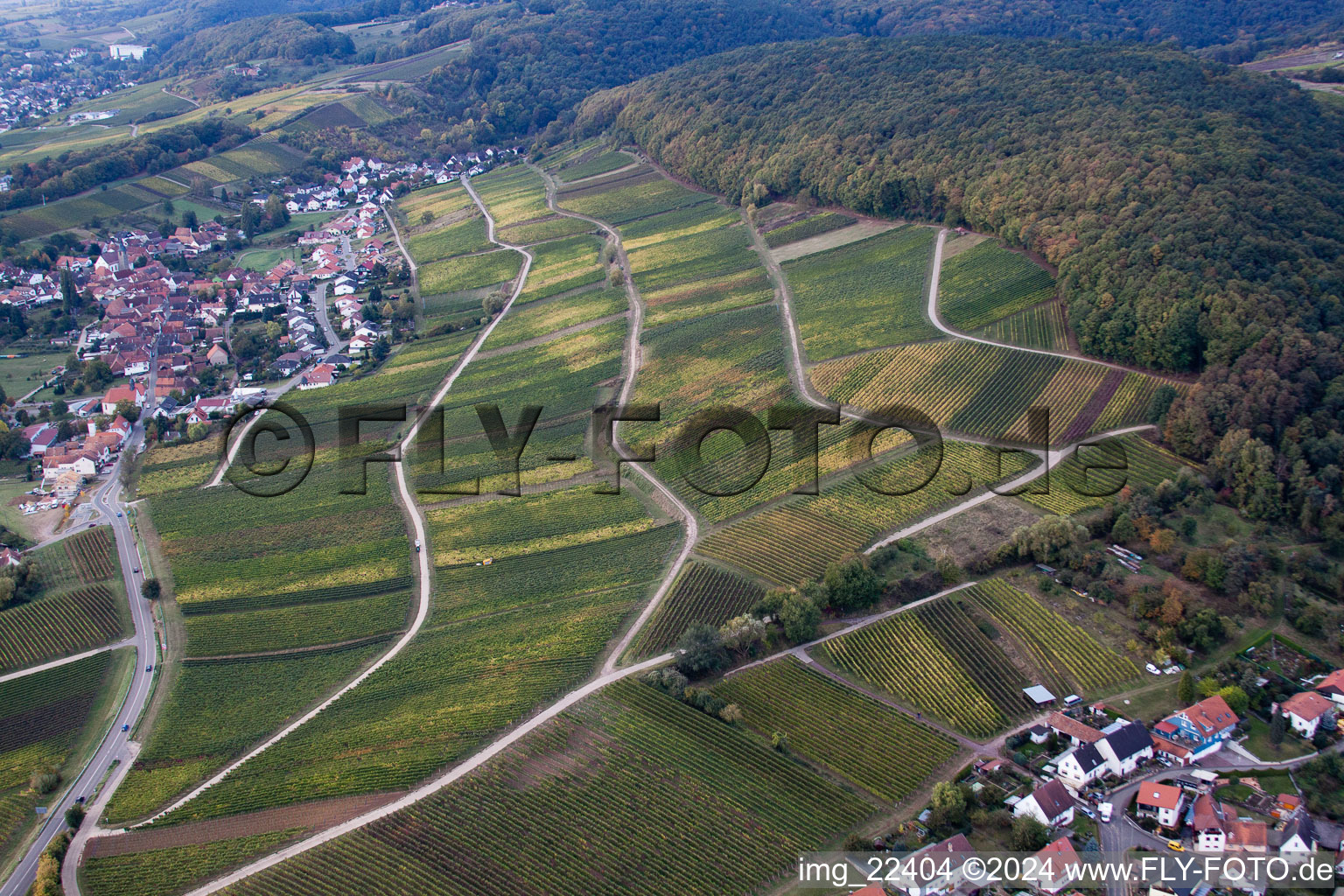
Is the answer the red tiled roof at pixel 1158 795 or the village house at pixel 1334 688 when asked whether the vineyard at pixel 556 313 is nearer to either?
the village house at pixel 1334 688

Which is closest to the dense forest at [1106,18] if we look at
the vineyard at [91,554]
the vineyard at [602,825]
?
the vineyard at [91,554]

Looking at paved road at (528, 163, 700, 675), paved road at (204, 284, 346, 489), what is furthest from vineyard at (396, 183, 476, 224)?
paved road at (204, 284, 346, 489)

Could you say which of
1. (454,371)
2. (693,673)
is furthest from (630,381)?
(693,673)

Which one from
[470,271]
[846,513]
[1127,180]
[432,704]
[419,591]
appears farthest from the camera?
[470,271]

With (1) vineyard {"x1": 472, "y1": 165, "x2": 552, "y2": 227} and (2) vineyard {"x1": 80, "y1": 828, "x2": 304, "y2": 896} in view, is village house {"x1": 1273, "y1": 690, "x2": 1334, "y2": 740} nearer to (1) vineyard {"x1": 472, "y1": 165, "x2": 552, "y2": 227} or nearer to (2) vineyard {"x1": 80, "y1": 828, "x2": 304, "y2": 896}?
(2) vineyard {"x1": 80, "y1": 828, "x2": 304, "y2": 896}

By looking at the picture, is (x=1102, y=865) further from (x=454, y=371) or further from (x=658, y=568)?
(x=454, y=371)

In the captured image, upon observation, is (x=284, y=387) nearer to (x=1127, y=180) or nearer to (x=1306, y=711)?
(x=1127, y=180)

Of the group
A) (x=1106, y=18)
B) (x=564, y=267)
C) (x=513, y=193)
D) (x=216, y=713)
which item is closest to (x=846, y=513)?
(x=216, y=713)
